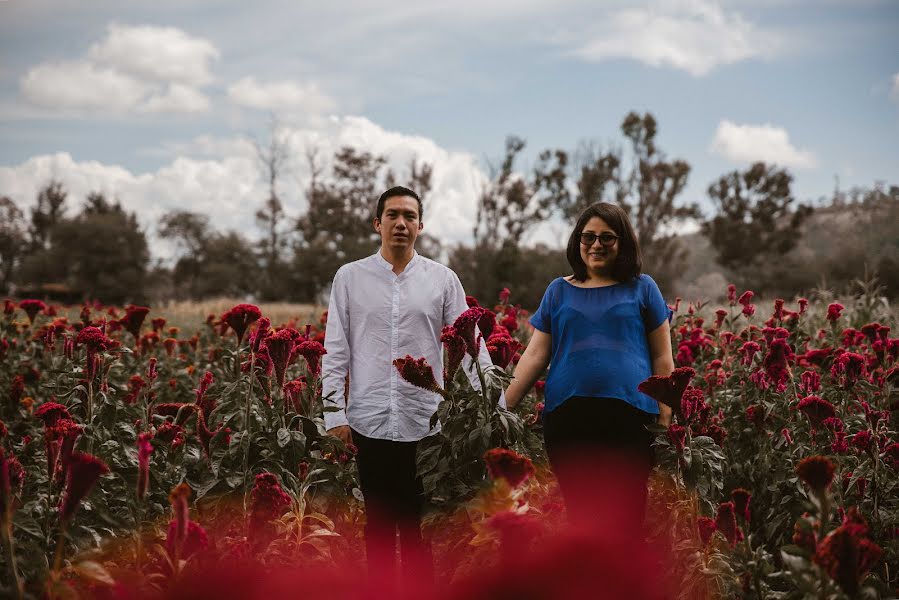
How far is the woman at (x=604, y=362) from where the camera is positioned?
287 cm

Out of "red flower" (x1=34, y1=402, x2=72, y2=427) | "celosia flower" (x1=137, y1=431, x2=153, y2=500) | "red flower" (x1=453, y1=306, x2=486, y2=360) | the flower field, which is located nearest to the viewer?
the flower field

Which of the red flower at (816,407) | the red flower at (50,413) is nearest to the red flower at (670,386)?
the red flower at (816,407)

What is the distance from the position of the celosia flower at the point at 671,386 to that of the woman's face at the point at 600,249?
0.78m

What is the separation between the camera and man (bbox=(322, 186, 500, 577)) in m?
3.25

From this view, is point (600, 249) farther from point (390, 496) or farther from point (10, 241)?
point (10, 241)

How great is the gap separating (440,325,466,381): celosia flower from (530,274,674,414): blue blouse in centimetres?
46

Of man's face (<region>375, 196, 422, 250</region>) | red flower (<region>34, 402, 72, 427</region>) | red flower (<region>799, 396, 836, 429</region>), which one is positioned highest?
man's face (<region>375, 196, 422, 250</region>)

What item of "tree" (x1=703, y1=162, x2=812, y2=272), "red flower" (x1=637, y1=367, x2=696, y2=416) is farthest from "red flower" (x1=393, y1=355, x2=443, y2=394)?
"tree" (x1=703, y1=162, x2=812, y2=272)

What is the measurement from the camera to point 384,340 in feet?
10.8

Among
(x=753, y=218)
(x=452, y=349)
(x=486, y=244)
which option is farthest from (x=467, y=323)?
(x=753, y=218)

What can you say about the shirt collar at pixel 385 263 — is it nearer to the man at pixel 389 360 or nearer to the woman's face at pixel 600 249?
the man at pixel 389 360

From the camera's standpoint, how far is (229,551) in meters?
1.96

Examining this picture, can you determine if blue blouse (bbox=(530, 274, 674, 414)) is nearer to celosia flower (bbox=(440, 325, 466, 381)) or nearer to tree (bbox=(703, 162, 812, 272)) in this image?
celosia flower (bbox=(440, 325, 466, 381))

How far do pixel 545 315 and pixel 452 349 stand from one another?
61 cm
